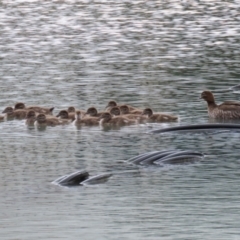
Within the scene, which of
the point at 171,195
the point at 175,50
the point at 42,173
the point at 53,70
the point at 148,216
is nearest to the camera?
the point at 148,216

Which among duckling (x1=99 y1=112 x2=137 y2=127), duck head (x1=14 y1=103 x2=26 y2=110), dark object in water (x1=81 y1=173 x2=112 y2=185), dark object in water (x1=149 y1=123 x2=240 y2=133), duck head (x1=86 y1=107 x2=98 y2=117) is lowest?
dark object in water (x1=81 y1=173 x2=112 y2=185)

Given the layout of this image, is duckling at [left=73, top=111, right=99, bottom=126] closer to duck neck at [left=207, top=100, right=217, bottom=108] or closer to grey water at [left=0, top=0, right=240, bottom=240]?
grey water at [left=0, top=0, right=240, bottom=240]

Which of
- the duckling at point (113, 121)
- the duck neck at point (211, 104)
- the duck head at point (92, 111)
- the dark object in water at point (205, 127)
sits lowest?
A: the dark object in water at point (205, 127)

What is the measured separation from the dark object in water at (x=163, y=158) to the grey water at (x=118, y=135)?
6.0 inches

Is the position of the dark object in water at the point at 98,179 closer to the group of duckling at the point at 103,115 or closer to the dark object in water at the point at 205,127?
the dark object in water at the point at 205,127

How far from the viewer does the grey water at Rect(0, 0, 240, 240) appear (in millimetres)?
9875

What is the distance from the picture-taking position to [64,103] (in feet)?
57.0

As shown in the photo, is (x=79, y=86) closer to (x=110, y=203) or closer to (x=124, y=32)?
(x=110, y=203)

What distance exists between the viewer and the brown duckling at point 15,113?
1589 centimetres

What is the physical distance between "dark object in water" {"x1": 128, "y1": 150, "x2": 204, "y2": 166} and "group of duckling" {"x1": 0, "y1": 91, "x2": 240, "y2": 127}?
2809mm

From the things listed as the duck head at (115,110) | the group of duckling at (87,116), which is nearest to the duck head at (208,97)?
the group of duckling at (87,116)

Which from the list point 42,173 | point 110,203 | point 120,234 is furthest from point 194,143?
point 120,234

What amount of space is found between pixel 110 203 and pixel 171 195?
0.68m

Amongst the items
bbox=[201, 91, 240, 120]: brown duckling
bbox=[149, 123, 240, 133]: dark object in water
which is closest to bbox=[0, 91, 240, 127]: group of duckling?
bbox=[201, 91, 240, 120]: brown duckling
